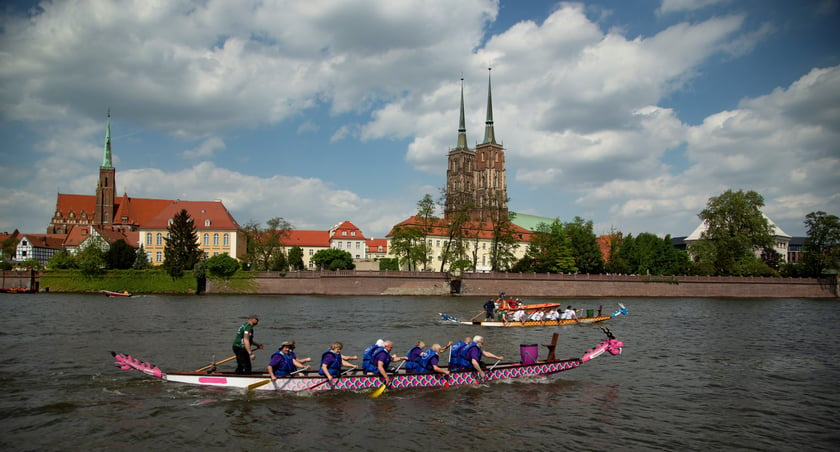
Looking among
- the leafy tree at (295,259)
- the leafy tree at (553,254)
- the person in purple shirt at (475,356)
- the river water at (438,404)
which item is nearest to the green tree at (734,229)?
the leafy tree at (553,254)

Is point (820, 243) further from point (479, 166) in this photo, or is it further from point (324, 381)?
point (324, 381)

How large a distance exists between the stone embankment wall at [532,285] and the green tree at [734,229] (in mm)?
5653

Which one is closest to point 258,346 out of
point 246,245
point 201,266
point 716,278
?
point 201,266

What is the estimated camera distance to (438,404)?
606 inches

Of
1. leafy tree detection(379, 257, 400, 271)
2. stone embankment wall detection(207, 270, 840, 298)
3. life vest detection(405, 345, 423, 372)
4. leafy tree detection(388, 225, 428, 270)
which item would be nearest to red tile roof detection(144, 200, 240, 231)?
stone embankment wall detection(207, 270, 840, 298)

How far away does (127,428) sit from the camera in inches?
512

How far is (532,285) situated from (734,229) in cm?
3497

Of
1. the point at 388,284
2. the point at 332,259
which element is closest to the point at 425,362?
the point at 388,284

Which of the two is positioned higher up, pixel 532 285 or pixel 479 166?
pixel 479 166

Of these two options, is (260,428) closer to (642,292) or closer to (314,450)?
(314,450)

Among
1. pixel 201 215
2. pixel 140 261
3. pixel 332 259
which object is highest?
pixel 201 215

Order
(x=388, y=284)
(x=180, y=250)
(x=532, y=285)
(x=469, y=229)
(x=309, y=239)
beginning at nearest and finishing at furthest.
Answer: (x=388, y=284) < (x=180, y=250) < (x=532, y=285) < (x=469, y=229) < (x=309, y=239)

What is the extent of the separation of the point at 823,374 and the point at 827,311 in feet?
124

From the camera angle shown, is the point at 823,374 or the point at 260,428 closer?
the point at 260,428
